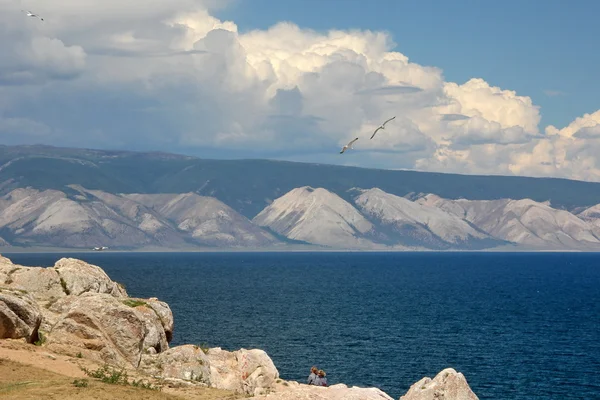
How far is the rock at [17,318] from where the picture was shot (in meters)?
41.0

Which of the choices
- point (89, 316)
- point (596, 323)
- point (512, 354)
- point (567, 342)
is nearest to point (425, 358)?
point (512, 354)

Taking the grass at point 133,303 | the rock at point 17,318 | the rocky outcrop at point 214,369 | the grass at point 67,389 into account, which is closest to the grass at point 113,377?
the grass at point 67,389

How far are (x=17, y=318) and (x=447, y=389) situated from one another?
2377 cm

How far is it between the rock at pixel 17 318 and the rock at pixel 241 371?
33.2 ft

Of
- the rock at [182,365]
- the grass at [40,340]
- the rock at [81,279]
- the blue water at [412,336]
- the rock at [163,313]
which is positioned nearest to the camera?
the grass at [40,340]

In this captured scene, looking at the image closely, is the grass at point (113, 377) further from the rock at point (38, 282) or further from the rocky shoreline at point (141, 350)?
the rock at point (38, 282)

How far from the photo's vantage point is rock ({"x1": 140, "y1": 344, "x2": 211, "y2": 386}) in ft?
142

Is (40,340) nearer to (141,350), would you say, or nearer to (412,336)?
(141,350)

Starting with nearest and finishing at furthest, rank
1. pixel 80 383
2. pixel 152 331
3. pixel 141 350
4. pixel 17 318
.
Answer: pixel 80 383 < pixel 17 318 < pixel 141 350 < pixel 152 331

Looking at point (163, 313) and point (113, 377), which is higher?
point (163, 313)

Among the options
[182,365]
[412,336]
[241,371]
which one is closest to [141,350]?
[182,365]

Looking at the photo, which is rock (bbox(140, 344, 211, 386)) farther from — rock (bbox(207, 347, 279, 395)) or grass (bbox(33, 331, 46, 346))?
grass (bbox(33, 331, 46, 346))

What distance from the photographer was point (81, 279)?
2244 inches

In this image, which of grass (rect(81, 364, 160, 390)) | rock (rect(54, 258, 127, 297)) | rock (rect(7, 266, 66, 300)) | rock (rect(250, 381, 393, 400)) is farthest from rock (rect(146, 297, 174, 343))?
rock (rect(250, 381, 393, 400))
